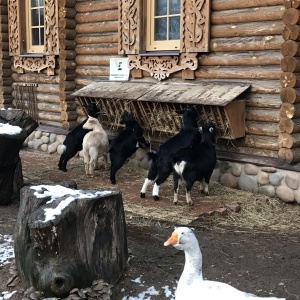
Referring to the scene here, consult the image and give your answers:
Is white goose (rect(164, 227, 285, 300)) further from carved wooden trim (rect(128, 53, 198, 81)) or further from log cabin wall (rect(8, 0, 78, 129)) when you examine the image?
log cabin wall (rect(8, 0, 78, 129))

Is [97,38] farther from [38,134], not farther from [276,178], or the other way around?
[276,178]

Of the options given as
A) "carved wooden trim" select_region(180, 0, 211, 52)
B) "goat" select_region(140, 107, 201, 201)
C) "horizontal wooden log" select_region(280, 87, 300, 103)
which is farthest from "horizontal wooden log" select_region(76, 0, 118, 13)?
"horizontal wooden log" select_region(280, 87, 300, 103)

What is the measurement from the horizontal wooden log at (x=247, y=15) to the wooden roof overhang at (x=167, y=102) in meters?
0.94

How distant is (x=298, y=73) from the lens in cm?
673

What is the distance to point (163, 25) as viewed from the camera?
8734 mm

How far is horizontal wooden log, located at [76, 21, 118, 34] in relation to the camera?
945cm

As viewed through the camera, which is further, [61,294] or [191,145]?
[191,145]

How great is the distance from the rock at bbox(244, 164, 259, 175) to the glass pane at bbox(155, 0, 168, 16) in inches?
123

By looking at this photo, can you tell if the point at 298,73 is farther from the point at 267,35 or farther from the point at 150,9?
the point at 150,9

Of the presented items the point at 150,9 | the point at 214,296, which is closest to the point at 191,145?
the point at 150,9

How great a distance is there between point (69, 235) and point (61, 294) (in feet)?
1.53

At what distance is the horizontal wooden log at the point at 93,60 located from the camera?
383 inches

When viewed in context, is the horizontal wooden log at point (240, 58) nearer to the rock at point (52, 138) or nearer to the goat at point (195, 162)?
the goat at point (195, 162)

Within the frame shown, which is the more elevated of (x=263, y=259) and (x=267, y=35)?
(x=267, y=35)
